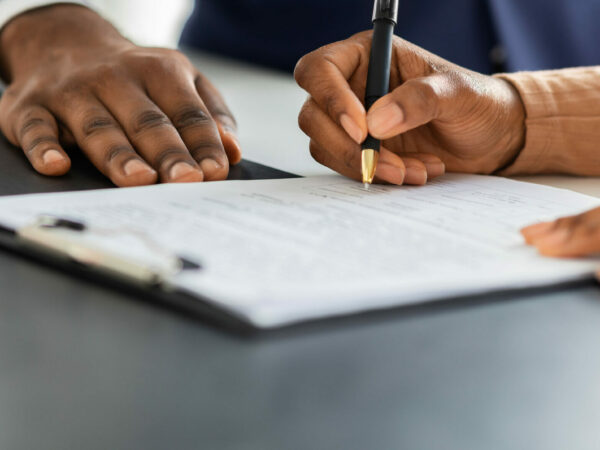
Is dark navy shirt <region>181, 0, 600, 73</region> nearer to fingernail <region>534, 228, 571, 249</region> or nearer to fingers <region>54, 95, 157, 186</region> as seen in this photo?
fingers <region>54, 95, 157, 186</region>

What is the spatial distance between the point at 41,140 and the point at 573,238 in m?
0.48

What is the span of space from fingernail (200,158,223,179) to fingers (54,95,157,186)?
1.9 inches

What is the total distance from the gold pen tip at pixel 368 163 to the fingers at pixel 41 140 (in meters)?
0.27

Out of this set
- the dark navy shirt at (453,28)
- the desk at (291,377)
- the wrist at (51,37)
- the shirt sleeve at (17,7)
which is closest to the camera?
the desk at (291,377)

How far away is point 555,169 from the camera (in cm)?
78

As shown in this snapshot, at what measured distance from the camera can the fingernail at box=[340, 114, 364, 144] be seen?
2.00ft

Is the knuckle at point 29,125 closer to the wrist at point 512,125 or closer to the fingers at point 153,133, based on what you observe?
the fingers at point 153,133

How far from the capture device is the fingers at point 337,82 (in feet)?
2.02

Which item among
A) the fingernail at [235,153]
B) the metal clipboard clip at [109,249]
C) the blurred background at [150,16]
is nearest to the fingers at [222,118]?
the fingernail at [235,153]

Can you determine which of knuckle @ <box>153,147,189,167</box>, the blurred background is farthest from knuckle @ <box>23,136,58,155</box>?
the blurred background

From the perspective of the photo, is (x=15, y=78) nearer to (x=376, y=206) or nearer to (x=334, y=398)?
(x=376, y=206)

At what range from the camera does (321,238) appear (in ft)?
1.37

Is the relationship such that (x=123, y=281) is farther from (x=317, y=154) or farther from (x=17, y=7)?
(x=17, y=7)

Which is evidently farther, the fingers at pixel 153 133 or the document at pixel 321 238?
the fingers at pixel 153 133
